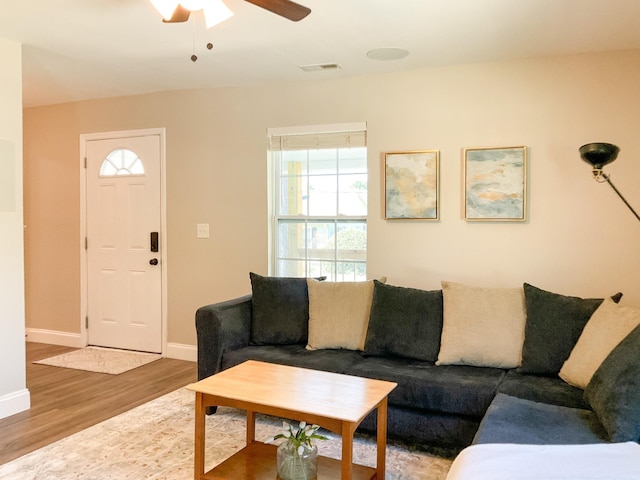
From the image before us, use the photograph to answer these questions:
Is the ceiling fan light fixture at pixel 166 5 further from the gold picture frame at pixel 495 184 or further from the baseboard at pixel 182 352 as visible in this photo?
the baseboard at pixel 182 352

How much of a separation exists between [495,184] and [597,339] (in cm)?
142

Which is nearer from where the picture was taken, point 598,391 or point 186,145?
point 598,391

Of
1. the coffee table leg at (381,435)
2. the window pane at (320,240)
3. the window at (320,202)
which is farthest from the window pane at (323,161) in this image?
the coffee table leg at (381,435)

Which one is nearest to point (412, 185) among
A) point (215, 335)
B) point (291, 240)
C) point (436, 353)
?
point (291, 240)

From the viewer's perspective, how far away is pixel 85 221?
17.4 feet

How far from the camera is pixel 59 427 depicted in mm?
3275

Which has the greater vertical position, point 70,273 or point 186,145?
point 186,145

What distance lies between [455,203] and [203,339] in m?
2.01

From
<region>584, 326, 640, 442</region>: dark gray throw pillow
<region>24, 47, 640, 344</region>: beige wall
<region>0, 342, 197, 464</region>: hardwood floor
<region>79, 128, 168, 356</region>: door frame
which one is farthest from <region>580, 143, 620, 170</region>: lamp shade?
<region>79, 128, 168, 356</region>: door frame

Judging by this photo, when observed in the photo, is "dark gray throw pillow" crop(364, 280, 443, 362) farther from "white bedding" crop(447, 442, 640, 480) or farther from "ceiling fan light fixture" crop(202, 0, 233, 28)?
"ceiling fan light fixture" crop(202, 0, 233, 28)

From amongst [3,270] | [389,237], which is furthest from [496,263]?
[3,270]

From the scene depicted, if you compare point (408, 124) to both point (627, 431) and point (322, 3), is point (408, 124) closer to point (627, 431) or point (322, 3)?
point (322, 3)

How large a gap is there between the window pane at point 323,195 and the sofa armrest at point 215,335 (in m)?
1.25

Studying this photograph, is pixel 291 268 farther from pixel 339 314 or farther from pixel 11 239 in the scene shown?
pixel 11 239
